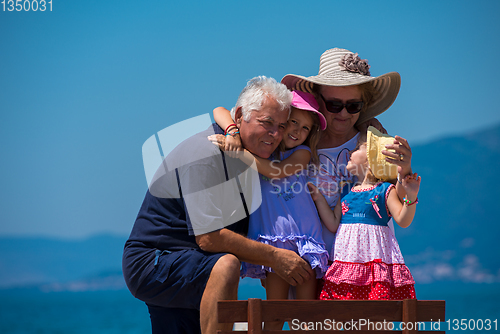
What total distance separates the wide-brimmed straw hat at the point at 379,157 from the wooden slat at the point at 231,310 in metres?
1.39

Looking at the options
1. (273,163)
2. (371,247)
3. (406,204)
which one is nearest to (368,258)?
(371,247)

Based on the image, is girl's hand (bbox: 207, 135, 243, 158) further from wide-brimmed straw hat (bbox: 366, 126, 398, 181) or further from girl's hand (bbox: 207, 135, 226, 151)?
wide-brimmed straw hat (bbox: 366, 126, 398, 181)

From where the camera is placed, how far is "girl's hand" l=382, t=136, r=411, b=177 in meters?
2.96

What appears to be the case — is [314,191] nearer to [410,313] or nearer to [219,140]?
[219,140]

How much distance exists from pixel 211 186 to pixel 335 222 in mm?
969

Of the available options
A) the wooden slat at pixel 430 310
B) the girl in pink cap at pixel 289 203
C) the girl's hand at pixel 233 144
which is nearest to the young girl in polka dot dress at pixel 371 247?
the girl in pink cap at pixel 289 203

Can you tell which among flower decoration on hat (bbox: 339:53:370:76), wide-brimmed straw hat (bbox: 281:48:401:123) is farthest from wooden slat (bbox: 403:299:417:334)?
flower decoration on hat (bbox: 339:53:370:76)

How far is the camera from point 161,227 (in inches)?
128

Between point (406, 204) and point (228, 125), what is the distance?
135 cm

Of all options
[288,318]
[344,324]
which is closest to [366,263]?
[344,324]

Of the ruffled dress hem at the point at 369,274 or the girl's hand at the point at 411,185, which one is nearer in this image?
the girl's hand at the point at 411,185

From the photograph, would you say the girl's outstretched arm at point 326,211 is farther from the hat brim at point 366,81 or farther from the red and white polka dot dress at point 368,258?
the hat brim at point 366,81

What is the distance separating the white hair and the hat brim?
1.03 ft

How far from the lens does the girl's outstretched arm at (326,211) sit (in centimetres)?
345
